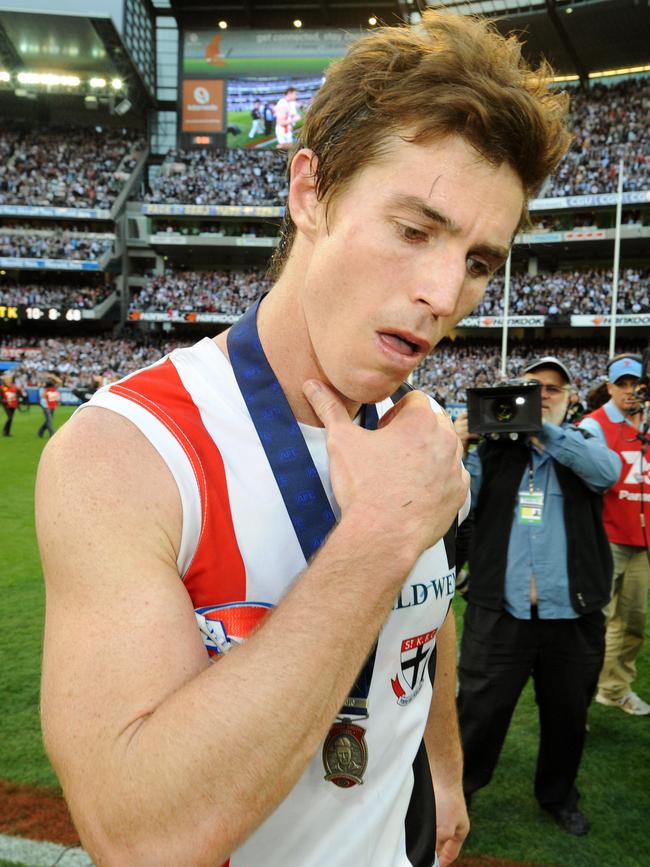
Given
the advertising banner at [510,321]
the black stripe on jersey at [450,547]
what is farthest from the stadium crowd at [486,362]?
the black stripe on jersey at [450,547]

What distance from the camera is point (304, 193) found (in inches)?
49.3

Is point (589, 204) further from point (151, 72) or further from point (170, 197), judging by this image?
point (151, 72)

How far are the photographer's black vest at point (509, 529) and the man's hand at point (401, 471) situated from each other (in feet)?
8.09

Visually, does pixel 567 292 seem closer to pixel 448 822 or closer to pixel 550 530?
pixel 550 530

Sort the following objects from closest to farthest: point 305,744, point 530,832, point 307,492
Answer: point 305,744 → point 307,492 → point 530,832

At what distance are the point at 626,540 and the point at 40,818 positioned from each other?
12.8 ft

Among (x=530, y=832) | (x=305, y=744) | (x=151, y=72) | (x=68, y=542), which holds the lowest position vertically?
(x=530, y=832)

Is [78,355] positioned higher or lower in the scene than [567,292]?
lower

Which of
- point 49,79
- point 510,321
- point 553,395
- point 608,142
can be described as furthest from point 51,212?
point 553,395

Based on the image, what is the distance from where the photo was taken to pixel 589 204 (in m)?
33.5

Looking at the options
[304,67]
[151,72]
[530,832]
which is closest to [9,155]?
[151,72]

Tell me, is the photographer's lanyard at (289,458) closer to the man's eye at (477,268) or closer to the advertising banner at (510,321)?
the man's eye at (477,268)

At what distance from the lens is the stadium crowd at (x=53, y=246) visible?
40938 millimetres

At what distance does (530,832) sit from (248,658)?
3.25m
